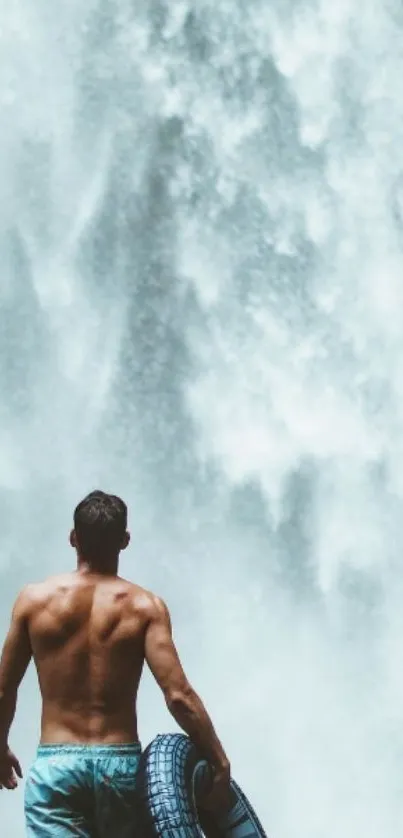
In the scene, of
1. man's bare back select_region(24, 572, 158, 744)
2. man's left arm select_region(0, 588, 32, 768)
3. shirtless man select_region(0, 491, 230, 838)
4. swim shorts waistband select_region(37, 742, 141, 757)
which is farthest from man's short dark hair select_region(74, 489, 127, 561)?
swim shorts waistband select_region(37, 742, 141, 757)

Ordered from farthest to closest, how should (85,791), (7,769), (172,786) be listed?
1. (7,769)
2. (85,791)
3. (172,786)

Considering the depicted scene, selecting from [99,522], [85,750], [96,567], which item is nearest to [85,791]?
[85,750]

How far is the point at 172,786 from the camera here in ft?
17.0

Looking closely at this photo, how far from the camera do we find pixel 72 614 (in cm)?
541

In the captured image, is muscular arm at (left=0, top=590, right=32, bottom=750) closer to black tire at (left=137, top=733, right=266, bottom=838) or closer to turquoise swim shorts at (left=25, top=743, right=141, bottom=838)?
turquoise swim shorts at (left=25, top=743, right=141, bottom=838)

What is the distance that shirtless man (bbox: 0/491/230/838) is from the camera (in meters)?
5.29

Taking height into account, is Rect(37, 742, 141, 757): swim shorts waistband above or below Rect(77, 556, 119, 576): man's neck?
below

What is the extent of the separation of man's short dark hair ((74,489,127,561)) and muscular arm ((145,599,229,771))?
0.39 metres

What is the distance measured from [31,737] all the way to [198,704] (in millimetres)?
49719

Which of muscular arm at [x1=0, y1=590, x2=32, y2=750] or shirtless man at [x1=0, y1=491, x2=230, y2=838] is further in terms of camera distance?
muscular arm at [x1=0, y1=590, x2=32, y2=750]

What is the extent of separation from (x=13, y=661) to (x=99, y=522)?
2.41ft

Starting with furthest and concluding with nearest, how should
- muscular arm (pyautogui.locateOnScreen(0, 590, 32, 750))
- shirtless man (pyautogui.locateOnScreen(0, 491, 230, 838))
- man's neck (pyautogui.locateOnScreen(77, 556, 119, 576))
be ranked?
man's neck (pyautogui.locateOnScreen(77, 556, 119, 576)) → muscular arm (pyautogui.locateOnScreen(0, 590, 32, 750)) → shirtless man (pyautogui.locateOnScreen(0, 491, 230, 838))

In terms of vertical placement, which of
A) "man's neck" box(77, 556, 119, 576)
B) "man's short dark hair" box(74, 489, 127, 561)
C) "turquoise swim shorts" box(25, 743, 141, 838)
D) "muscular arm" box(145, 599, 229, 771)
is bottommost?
"turquoise swim shorts" box(25, 743, 141, 838)

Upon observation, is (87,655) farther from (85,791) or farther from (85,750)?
(85,791)
